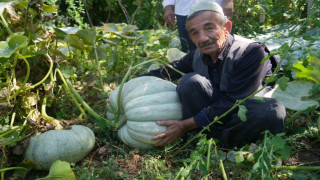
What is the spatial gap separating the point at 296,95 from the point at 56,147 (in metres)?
1.27

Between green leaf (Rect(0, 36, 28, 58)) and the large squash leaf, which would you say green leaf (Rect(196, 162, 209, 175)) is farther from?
green leaf (Rect(0, 36, 28, 58))

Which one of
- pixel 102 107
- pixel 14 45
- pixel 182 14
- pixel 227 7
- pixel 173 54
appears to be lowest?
pixel 102 107

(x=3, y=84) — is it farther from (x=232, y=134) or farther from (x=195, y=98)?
(x=232, y=134)

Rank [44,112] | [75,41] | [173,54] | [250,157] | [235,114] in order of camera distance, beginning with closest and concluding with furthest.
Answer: [250,157] → [235,114] → [44,112] → [75,41] → [173,54]

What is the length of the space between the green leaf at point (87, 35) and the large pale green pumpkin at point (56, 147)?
68 centimetres

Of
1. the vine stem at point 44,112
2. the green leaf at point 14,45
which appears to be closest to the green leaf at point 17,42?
the green leaf at point 14,45

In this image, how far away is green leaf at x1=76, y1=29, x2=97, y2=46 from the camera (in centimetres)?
224

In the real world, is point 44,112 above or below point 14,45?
below

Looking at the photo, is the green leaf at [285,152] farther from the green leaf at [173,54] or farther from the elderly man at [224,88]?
the green leaf at [173,54]

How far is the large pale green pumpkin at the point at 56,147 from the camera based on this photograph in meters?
1.82

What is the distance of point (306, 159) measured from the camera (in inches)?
73.9

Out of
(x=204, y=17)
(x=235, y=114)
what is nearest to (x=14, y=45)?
(x=204, y=17)

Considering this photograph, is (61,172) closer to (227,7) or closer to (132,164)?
(132,164)

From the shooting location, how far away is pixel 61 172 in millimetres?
1471
